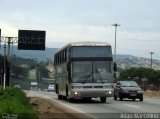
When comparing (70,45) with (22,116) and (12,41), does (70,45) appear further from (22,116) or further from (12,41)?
(12,41)

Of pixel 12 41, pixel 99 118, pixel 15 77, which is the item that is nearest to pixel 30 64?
pixel 15 77

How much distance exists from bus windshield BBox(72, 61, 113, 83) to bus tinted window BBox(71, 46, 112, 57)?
51cm

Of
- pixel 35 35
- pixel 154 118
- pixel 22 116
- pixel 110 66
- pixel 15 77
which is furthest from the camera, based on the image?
pixel 15 77

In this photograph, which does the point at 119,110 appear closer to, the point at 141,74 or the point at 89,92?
the point at 89,92

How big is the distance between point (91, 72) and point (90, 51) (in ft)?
4.59

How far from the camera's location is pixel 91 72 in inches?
1314

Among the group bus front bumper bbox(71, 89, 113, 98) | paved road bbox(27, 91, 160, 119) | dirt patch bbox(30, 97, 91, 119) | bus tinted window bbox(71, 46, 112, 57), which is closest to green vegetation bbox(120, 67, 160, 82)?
bus tinted window bbox(71, 46, 112, 57)

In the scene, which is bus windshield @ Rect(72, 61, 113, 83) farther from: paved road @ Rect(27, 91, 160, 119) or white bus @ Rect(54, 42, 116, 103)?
paved road @ Rect(27, 91, 160, 119)

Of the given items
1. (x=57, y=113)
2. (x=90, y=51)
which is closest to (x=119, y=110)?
(x=57, y=113)

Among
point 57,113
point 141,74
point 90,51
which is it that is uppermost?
point 141,74

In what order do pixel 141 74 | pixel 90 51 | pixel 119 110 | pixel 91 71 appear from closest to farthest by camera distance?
pixel 119 110 → pixel 91 71 → pixel 90 51 → pixel 141 74

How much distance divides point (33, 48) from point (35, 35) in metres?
1.96

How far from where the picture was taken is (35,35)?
216 ft

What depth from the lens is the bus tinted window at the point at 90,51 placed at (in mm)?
33500
